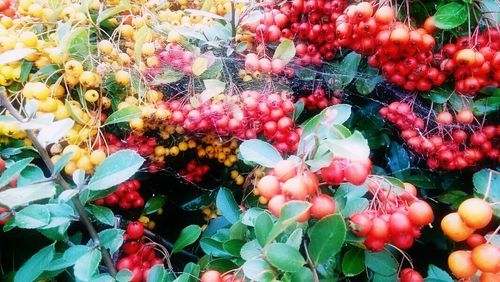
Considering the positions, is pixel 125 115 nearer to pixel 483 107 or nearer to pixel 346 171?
pixel 346 171

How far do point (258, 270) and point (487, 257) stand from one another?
400 mm

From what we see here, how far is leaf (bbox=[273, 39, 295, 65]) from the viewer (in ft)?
4.16

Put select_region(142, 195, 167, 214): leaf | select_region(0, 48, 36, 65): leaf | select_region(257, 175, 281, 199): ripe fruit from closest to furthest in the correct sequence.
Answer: select_region(257, 175, 281, 199): ripe fruit
select_region(0, 48, 36, 65): leaf
select_region(142, 195, 167, 214): leaf

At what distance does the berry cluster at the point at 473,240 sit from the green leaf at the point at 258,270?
35cm

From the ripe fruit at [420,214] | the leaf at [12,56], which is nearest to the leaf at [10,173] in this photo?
the leaf at [12,56]

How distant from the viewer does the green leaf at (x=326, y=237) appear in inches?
29.4

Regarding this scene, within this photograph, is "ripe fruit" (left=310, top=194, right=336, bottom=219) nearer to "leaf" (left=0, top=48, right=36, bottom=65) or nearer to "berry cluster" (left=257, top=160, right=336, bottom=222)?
"berry cluster" (left=257, top=160, right=336, bottom=222)

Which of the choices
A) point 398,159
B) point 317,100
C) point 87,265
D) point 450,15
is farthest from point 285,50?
point 87,265

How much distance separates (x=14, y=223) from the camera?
0.88 m

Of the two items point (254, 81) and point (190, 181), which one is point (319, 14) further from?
point (190, 181)

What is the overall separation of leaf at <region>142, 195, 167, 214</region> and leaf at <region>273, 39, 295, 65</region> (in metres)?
0.61

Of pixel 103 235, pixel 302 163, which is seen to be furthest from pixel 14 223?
pixel 302 163

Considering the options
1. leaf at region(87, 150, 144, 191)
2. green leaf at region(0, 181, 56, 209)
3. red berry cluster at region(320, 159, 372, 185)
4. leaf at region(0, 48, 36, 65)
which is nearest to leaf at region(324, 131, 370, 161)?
red berry cluster at region(320, 159, 372, 185)

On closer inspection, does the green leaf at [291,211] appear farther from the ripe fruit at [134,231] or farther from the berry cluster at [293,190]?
the ripe fruit at [134,231]
